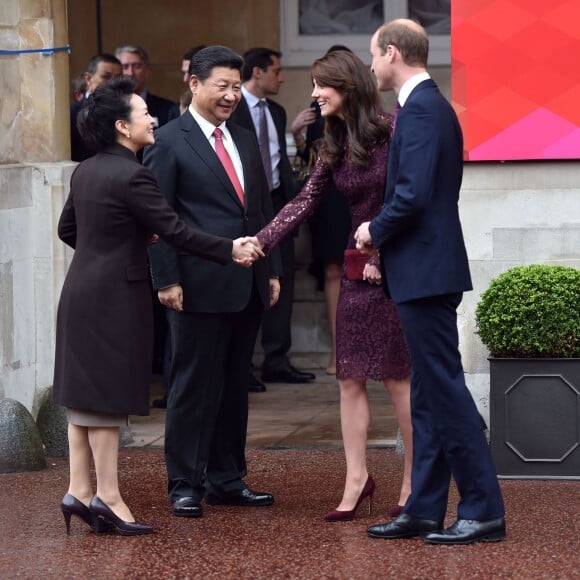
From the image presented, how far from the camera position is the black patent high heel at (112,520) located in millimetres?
6191

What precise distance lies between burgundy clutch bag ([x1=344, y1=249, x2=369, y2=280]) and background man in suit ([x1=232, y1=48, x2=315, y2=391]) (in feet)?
10.2

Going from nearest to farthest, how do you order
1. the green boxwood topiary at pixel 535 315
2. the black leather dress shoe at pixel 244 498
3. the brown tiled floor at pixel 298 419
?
the black leather dress shoe at pixel 244 498
the green boxwood topiary at pixel 535 315
the brown tiled floor at pixel 298 419

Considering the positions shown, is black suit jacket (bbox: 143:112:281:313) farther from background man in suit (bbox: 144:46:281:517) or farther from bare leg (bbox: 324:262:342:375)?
bare leg (bbox: 324:262:342:375)

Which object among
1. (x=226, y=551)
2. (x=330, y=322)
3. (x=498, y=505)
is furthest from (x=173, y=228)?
(x=330, y=322)

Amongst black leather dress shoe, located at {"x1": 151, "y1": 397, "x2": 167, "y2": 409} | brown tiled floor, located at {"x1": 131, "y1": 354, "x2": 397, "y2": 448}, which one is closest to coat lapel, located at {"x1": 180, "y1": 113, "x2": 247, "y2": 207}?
brown tiled floor, located at {"x1": 131, "y1": 354, "x2": 397, "y2": 448}

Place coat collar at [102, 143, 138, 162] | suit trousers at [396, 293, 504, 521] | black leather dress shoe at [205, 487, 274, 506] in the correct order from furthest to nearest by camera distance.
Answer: black leather dress shoe at [205, 487, 274, 506] → coat collar at [102, 143, 138, 162] → suit trousers at [396, 293, 504, 521]

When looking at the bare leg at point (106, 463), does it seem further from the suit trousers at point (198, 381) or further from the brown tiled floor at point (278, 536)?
the suit trousers at point (198, 381)

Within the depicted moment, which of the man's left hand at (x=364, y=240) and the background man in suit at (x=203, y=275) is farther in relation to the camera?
the background man in suit at (x=203, y=275)

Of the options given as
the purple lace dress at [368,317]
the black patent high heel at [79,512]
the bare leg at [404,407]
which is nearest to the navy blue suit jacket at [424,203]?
the purple lace dress at [368,317]

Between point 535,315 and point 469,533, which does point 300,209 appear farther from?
point 469,533

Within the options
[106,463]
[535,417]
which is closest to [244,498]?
[106,463]

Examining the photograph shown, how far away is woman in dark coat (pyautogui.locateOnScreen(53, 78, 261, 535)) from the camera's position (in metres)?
6.12

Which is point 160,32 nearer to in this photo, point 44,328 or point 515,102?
point 44,328

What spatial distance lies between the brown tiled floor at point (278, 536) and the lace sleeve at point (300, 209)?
1152mm
